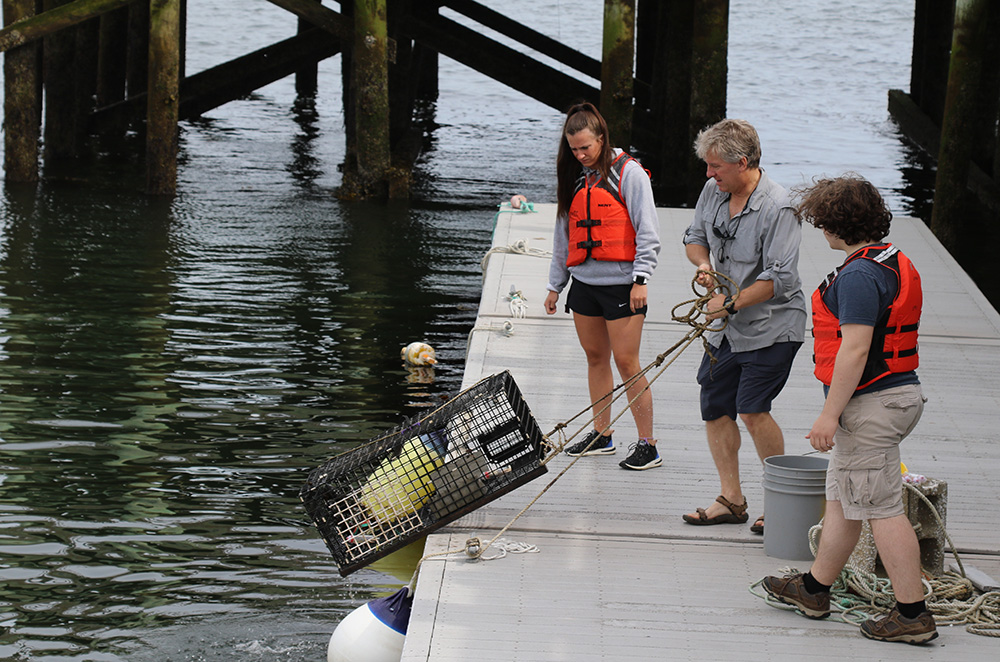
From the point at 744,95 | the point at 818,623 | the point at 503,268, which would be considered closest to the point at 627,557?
the point at 818,623

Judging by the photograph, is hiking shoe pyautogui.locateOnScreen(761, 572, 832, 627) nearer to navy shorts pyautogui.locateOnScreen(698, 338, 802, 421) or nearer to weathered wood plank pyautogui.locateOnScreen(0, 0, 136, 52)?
navy shorts pyautogui.locateOnScreen(698, 338, 802, 421)

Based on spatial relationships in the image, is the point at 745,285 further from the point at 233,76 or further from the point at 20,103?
the point at 233,76

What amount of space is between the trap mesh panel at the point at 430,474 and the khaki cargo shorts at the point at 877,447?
1.20m

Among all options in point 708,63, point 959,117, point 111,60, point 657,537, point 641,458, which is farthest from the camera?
point 111,60

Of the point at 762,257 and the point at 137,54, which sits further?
the point at 137,54

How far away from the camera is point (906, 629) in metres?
3.99

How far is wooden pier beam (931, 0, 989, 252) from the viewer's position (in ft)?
36.8

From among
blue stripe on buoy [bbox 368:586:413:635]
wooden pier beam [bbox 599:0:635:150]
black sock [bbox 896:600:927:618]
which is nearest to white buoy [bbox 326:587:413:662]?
blue stripe on buoy [bbox 368:586:413:635]

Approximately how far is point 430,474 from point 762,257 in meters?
1.43

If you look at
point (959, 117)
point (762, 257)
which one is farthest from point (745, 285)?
point (959, 117)

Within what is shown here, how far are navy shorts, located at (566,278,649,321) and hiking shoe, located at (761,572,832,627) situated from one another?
54.3 inches

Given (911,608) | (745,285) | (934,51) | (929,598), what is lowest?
(929,598)

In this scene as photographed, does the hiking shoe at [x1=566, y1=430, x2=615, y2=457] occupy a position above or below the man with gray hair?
below

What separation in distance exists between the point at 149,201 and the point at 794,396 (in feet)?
27.9
